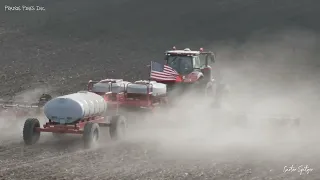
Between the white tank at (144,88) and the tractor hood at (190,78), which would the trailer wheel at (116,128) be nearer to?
the white tank at (144,88)

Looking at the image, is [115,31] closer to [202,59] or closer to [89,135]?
[202,59]

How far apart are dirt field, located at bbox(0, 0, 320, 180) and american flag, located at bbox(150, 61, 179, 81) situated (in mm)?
1302

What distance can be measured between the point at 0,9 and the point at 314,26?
30451 mm

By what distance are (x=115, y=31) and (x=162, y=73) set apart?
25.5 metres

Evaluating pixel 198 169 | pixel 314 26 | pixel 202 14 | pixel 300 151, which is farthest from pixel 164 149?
pixel 202 14

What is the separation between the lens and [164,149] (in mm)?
15938

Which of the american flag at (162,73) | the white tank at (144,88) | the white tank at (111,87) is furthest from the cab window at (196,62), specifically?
the white tank at (111,87)

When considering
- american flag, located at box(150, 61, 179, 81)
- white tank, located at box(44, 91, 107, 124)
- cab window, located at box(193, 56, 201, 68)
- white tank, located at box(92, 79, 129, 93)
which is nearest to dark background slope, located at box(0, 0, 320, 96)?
cab window, located at box(193, 56, 201, 68)

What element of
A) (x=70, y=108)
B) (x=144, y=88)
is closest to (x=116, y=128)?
(x=70, y=108)

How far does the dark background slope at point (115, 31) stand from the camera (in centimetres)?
3366

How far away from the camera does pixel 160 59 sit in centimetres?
3734

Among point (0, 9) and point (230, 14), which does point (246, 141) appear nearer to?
point (230, 14)

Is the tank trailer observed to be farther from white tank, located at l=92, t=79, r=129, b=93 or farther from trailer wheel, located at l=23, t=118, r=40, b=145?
white tank, located at l=92, t=79, r=129, b=93

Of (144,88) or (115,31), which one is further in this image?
(115,31)
